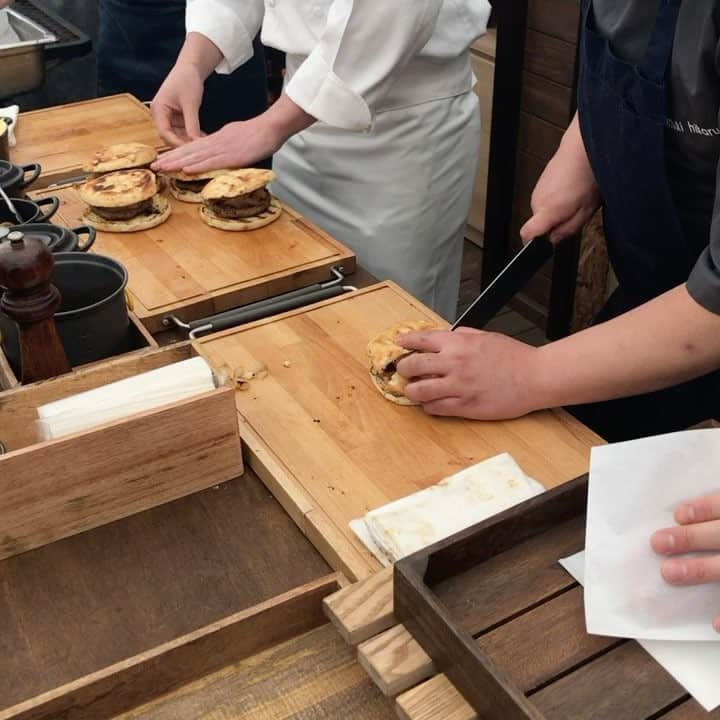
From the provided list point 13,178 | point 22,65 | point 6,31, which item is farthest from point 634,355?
point 6,31

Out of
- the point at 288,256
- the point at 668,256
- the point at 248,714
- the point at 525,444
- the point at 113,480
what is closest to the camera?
the point at 248,714

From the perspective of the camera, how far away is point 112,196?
1.65m

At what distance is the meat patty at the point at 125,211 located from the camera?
1685mm

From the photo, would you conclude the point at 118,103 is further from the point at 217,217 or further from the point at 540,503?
the point at 540,503

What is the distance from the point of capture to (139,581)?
981 mm

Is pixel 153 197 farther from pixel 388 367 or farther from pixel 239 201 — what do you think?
pixel 388 367

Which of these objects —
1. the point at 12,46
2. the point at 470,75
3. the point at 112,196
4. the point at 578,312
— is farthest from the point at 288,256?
the point at 578,312

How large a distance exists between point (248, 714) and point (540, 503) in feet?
1.15

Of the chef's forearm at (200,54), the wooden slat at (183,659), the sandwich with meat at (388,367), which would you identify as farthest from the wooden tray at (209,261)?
the wooden slat at (183,659)

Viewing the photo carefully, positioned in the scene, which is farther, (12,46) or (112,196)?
(12,46)

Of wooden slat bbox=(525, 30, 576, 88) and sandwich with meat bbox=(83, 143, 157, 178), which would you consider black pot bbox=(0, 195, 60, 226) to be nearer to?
sandwich with meat bbox=(83, 143, 157, 178)

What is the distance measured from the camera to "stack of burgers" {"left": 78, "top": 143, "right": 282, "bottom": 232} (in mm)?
1655

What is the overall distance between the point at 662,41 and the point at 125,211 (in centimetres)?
100

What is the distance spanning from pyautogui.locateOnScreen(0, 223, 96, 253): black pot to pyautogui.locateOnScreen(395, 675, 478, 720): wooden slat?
86 centimetres
